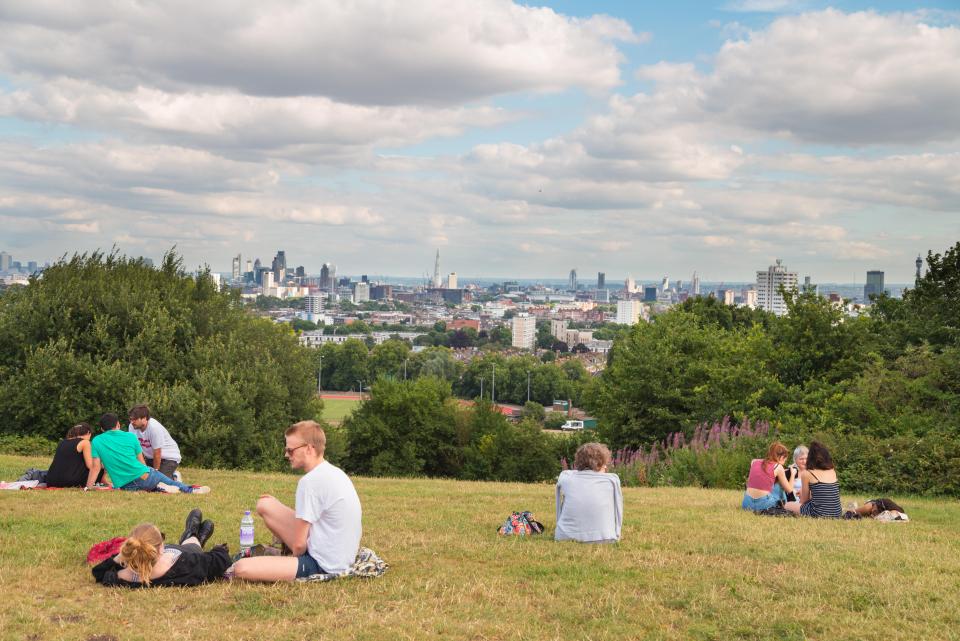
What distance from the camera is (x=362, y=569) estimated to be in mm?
8109

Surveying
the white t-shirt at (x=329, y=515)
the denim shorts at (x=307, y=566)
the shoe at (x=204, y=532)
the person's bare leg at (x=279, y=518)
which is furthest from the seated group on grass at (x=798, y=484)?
the shoe at (x=204, y=532)

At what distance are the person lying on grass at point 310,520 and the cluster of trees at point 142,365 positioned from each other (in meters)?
18.1

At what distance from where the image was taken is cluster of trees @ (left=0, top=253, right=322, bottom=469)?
2520 centimetres

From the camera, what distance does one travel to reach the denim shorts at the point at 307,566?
7840 millimetres

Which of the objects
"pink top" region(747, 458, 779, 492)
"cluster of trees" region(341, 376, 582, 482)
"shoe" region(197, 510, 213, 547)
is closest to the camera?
"shoe" region(197, 510, 213, 547)

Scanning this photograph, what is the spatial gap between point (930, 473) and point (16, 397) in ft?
80.1

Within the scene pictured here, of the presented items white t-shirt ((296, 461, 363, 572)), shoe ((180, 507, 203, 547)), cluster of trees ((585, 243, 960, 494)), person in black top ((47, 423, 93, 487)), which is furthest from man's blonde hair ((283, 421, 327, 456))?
cluster of trees ((585, 243, 960, 494))

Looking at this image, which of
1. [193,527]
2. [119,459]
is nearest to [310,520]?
[193,527]

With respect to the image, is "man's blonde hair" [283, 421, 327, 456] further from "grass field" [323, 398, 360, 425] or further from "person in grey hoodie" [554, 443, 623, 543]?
"grass field" [323, 398, 360, 425]

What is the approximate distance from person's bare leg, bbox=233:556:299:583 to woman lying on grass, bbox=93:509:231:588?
1.00ft

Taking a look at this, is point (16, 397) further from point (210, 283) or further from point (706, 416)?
point (706, 416)

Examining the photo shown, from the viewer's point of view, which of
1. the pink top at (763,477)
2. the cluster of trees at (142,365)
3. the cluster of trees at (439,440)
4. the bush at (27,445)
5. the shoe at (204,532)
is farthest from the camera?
the cluster of trees at (439,440)

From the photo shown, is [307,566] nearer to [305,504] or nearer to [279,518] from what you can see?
[279,518]

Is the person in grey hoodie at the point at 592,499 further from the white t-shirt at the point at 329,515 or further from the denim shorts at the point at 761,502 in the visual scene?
the denim shorts at the point at 761,502
